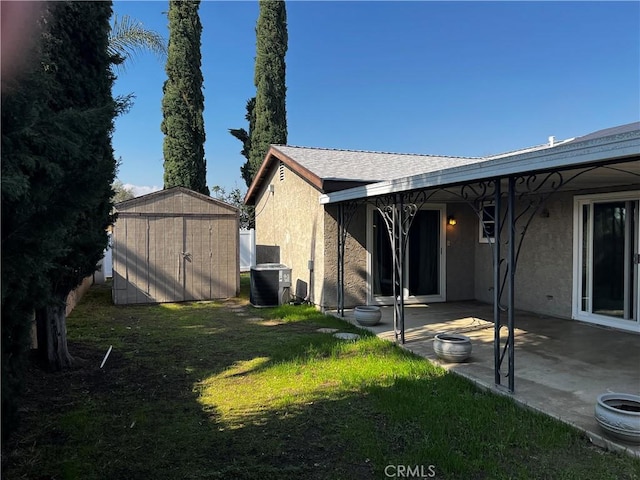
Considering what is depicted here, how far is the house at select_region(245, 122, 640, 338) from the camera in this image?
6500 mm

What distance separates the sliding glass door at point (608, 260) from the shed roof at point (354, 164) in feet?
4.29

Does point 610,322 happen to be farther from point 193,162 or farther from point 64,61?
point 193,162

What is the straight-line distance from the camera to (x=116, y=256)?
10.4 m

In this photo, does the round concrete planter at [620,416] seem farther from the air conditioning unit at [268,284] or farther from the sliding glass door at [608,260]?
the air conditioning unit at [268,284]

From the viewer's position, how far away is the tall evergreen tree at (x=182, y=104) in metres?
17.6

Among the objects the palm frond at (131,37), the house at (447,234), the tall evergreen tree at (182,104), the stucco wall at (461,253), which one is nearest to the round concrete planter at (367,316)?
the house at (447,234)

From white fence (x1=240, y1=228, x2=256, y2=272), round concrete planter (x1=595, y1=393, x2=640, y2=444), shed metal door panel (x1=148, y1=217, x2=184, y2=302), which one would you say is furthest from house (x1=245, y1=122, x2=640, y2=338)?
white fence (x1=240, y1=228, x2=256, y2=272)

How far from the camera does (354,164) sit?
35.7 ft

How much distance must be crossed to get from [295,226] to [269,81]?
42.7 feet

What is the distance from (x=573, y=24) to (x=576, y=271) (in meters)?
7.07

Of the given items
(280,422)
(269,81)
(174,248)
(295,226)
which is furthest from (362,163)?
(269,81)

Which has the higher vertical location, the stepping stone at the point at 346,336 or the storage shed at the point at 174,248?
the storage shed at the point at 174,248

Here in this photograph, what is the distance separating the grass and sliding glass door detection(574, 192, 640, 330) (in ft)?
13.1

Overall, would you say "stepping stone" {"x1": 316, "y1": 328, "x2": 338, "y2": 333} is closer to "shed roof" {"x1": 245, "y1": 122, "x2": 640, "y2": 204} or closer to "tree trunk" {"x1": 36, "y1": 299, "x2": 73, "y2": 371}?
"shed roof" {"x1": 245, "y1": 122, "x2": 640, "y2": 204}
